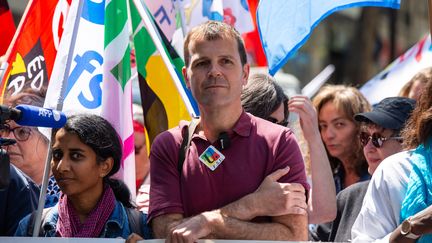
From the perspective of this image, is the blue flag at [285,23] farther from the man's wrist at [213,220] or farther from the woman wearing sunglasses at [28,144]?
the man's wrist at [213,220]

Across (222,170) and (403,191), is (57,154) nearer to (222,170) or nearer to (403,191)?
(222,170)

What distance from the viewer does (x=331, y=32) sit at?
103 feet

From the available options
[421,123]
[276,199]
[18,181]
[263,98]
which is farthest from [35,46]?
[421,123]

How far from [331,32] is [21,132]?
25.9 meters

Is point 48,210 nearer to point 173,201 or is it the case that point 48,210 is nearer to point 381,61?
point 173,201

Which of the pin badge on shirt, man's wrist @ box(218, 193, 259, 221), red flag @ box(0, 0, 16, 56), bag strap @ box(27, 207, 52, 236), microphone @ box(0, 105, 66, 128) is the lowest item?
man's wrist @ box(218, 193, 259, 221)

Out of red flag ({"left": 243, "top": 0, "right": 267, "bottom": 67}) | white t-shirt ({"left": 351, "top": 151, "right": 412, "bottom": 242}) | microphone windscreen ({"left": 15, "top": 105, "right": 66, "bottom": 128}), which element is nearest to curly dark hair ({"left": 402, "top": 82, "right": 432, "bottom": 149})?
white t-shirt ({"left": 351, "top": 151, "right": 412, "bottom": 242})

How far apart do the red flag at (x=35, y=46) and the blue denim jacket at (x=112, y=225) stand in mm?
1184

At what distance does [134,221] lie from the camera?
4.98 m

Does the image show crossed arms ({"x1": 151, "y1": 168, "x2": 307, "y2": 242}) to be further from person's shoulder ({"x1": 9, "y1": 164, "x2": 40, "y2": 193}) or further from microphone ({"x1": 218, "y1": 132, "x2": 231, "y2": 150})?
person's shoulder ({"x1": 9, "y1": 164, "x2": 40, "y2": 193})

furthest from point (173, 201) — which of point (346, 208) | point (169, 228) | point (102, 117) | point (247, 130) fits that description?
point (346, 208)

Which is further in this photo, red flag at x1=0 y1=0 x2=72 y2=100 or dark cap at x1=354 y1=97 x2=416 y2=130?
red flag at x1=0 y1=0 x2=72 y2=100

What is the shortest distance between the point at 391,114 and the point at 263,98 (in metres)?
0.70

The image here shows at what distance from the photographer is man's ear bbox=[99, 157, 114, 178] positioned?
16.9ft
